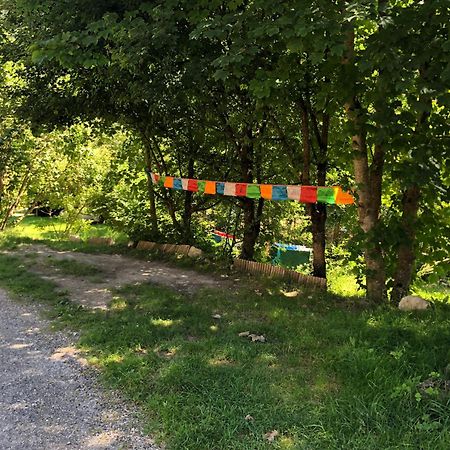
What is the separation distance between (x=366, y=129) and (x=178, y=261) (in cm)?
459

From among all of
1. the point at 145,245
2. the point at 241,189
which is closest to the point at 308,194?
the point at 241,189

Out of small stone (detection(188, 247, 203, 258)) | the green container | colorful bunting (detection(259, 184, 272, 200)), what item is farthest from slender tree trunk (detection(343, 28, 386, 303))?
the green container

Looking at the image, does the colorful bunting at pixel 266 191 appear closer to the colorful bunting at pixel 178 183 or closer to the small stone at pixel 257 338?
the colorful bunting at pixel 178 183

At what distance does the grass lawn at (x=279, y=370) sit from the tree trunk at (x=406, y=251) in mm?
692

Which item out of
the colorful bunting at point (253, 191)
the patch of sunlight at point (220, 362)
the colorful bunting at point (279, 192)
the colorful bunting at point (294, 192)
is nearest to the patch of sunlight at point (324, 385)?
the patch of sunlight at point (220, 362)

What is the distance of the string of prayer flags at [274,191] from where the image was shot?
6.44 m

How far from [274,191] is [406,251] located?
85.3 inches

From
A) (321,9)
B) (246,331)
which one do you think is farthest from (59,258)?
(321,9)

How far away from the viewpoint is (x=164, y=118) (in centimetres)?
862

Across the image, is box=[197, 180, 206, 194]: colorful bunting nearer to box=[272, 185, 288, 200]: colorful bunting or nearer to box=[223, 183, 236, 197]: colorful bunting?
box=[223, 183, 236, 197]: colorful bunting

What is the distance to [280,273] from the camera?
289 inches

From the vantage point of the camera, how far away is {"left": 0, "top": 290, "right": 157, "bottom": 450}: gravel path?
3078 millimetres

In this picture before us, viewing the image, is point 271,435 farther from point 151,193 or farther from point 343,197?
point 151,193

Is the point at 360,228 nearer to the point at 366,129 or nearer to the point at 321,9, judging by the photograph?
the point at 366,129
